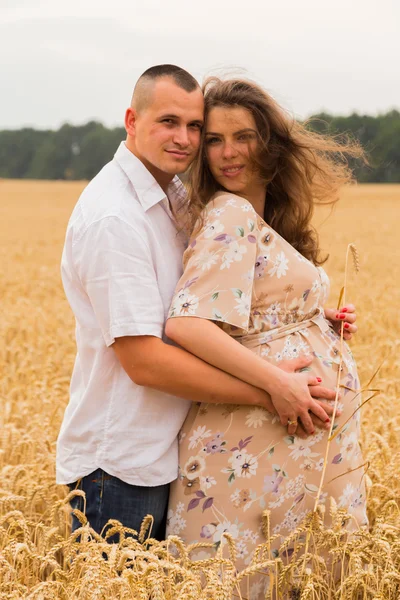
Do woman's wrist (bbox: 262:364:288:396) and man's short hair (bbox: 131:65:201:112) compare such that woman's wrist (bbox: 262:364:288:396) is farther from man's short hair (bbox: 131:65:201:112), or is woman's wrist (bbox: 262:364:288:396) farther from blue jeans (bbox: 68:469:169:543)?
man's short hair (bbox: 131:65:201:112)

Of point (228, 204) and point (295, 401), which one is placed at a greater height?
point (228, 204)

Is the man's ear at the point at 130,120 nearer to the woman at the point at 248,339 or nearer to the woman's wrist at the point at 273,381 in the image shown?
the woman at the point at 248,339

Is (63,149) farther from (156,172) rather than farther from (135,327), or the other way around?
(135,327)

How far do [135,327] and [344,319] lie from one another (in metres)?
0.99

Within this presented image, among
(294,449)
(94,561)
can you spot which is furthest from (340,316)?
(94,561)

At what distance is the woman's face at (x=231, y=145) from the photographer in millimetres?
2771

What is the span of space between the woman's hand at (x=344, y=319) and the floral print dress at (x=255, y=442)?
0.35 meters

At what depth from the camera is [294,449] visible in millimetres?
2686

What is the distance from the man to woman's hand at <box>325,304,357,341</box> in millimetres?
473

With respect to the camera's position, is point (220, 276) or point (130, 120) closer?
point (220, 276)

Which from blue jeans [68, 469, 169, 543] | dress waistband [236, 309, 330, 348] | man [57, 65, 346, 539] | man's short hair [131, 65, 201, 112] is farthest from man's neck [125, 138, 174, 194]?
blue jeans [68, 469, 169, 543]

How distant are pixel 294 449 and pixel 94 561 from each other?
84cm

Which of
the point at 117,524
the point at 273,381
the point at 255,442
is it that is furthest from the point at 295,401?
the point at 117,524

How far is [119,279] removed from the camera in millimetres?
2514
